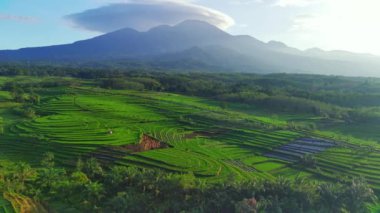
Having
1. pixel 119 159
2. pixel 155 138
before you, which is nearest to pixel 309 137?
pixel 155 138

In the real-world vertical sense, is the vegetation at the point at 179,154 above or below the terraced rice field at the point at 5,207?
above

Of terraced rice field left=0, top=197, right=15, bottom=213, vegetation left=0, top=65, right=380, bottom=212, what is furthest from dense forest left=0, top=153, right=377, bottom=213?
terraced rice field left=0, top=197, right=15, bottom=213

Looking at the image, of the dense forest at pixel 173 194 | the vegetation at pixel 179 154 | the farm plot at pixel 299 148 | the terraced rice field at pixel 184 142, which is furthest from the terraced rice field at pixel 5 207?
the farm plot at pixel 299 148

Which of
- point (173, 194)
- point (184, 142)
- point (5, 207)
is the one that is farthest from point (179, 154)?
point (5, 207)

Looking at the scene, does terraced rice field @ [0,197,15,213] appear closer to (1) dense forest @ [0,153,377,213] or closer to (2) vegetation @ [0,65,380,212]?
(2) vegetation @ [0,65,380,212]

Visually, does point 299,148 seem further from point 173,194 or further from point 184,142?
point 173,194

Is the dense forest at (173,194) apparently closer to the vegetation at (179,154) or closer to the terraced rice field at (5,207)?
the vegetation at (179,154)

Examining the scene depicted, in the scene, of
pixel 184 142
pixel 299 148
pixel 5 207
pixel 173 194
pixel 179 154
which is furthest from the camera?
pixel 184 142

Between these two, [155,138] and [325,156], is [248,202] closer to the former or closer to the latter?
[325,156]
